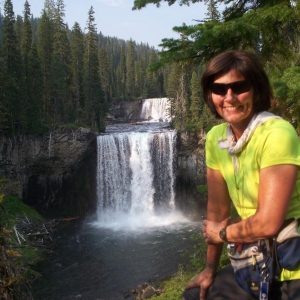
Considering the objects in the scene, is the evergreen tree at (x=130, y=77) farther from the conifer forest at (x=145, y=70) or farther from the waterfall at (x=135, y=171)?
the waterfall at (x=135, y=171)

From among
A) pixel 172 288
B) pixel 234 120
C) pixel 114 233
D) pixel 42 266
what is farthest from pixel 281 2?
pixel 114 233

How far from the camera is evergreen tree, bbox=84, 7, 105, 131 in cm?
3891

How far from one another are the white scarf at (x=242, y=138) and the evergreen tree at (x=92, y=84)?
36480 mm

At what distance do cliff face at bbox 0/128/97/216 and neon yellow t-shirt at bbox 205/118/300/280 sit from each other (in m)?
29.4

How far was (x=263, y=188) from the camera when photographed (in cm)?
176

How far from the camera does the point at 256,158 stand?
1.84 metres

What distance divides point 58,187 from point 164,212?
34.2 ft

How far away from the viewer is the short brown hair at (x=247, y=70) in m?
1.95

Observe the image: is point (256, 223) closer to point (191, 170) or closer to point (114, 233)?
point (114, 233)

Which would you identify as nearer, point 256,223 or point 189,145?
point 256,223

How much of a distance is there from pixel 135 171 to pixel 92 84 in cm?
1456

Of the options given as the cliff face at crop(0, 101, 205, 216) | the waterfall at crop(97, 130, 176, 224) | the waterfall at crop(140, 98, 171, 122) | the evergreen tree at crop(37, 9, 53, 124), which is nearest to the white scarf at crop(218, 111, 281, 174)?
the waterfall at crop(97, 130, 176, 224)

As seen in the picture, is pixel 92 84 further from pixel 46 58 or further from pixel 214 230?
pixel 214 230

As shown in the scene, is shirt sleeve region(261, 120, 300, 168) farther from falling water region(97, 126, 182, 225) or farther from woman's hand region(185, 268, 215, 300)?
falling water region(97, 126, 182, 225)
